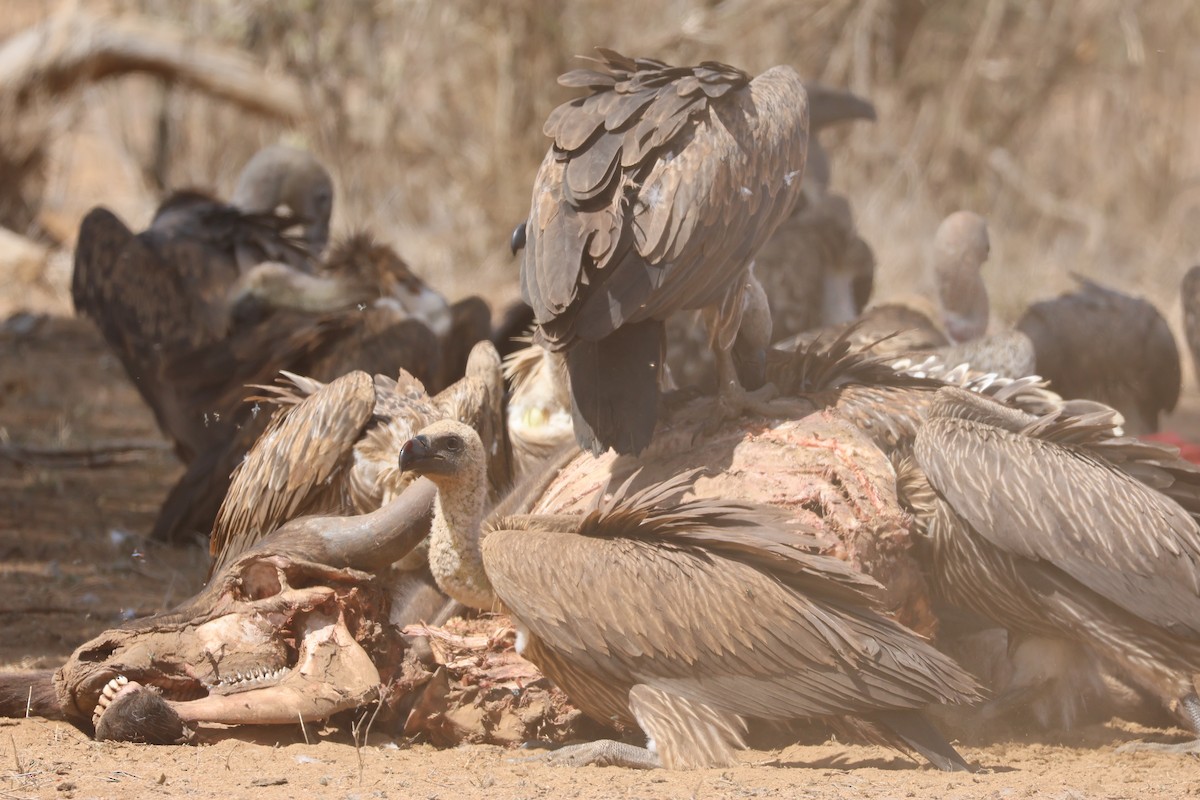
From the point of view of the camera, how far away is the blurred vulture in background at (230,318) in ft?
20.9

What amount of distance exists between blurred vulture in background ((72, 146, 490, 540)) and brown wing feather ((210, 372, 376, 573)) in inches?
35.4

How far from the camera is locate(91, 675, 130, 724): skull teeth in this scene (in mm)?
3793

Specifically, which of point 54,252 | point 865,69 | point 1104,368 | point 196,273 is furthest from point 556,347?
point 865,69

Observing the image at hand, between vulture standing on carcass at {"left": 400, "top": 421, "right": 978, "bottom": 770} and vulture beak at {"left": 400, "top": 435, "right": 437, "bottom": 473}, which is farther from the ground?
vulture beak at {"left": 400, "top": 435, "right": 437, "bottom": 473}

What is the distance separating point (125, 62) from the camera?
11.5 m

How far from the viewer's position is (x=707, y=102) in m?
4.45

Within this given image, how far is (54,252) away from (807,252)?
19.6 ft

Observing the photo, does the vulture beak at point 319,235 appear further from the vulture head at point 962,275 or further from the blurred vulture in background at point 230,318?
the vulture head at point 962,275

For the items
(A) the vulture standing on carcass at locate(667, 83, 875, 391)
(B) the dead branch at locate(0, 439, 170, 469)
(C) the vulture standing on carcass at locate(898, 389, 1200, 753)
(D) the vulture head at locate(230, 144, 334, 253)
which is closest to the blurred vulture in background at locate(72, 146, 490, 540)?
(B) the dead branch at locate(0, 439, 170, 469)

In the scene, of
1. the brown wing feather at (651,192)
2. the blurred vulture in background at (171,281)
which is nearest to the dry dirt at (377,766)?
the brown wing feather at (651,192)

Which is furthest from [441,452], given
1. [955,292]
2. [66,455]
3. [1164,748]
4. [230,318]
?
[955,292]

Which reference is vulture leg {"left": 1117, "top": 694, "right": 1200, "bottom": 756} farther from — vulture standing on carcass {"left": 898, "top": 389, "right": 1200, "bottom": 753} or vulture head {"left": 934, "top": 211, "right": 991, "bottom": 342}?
vulture head {"left": 934, "top": 211, "right": 991, "bottom": 342}

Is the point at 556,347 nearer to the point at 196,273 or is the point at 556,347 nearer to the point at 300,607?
the point at 300,607

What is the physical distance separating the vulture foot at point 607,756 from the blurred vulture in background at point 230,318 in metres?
2.61
